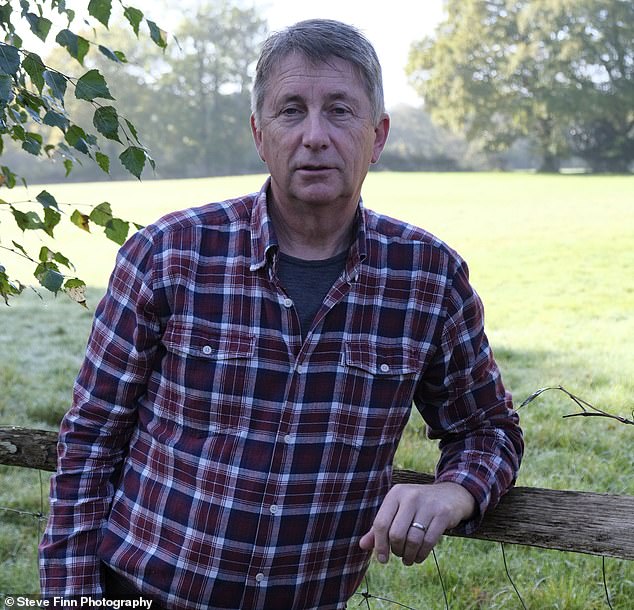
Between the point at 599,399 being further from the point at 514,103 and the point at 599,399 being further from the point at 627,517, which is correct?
the point at 514,103

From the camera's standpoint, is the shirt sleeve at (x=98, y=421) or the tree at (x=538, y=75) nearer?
the shirt sleeve at (x=98, y=421)

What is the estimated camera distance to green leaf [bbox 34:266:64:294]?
203cm

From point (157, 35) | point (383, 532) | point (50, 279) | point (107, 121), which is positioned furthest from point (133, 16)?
point (383, 532)

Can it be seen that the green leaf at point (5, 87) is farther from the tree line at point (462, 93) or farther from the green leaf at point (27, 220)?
the tree line at point (462, 93)

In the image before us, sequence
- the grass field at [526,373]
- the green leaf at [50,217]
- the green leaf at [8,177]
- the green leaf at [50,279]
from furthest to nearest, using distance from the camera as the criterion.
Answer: the grass field at [526,373] < the green leaf at [8,177] < the green leaf at [50,217] < the green leaf at [50,279]

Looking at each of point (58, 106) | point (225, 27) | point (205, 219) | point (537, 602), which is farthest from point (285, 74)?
point (225, 27)

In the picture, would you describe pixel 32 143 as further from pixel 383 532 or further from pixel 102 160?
pixel 383 532

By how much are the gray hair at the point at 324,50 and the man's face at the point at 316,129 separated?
0.02 m

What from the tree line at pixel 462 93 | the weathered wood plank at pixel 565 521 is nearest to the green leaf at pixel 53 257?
the weathered wood plank at pixel 565 521

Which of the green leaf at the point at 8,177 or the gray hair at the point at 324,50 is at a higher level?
the gray hair at the point at 324,50

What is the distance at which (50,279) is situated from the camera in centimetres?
205

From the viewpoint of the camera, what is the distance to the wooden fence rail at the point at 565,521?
1.74 m

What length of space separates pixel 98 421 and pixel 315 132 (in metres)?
0.79

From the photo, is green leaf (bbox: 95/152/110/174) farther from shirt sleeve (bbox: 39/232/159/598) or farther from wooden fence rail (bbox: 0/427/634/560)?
wooden fence rail (bbox: 0/427/634/560)
